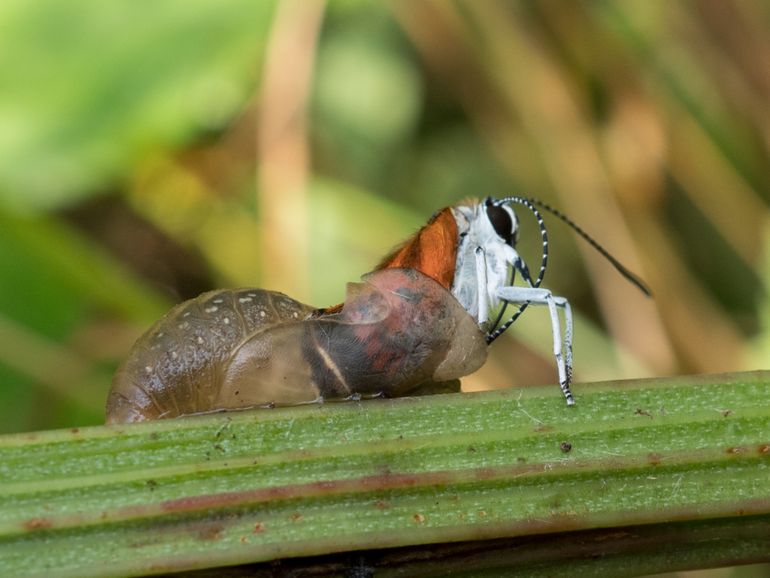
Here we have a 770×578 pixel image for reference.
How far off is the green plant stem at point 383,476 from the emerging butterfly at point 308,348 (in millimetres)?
262

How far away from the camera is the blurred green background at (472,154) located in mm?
5375

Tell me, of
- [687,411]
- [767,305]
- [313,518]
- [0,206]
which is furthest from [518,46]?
[313,518]

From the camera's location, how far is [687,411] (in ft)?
8.33

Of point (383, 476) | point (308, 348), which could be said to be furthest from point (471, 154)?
point (383, 476)

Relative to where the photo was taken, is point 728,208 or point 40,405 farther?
point 728,208

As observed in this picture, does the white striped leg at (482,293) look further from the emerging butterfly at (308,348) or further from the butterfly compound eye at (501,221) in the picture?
the butterfly compound eye at (501,221)

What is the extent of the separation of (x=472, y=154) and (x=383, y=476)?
13.9ft

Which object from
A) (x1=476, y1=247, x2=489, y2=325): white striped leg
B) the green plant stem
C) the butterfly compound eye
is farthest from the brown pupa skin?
the butterfly compound eye

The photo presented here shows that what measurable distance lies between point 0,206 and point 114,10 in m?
1.21

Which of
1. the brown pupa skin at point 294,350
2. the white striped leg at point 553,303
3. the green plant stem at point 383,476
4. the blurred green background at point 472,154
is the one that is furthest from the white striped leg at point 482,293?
the blurred green background at point 472,154

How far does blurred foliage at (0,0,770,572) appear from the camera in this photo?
5.38 metres

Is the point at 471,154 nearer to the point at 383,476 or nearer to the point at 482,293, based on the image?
the point at 482,293

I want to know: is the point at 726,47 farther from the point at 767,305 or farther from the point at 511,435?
the point at 511,435

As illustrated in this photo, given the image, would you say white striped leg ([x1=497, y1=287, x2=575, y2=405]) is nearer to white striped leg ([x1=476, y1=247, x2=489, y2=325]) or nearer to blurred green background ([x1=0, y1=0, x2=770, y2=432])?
white striped leg ([x1=476, y1=247, x2=489, y2=325])
